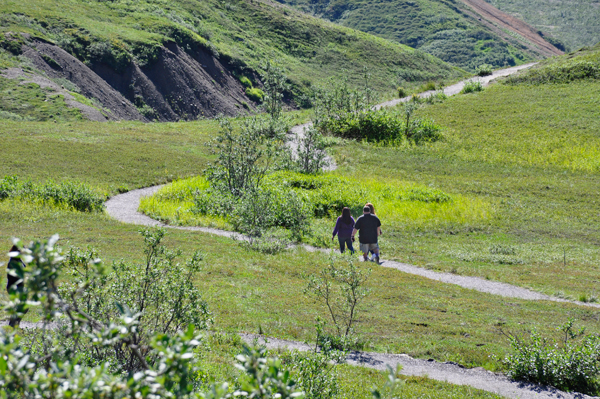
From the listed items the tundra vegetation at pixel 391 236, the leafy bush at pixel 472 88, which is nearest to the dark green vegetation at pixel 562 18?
the leafy bush at pixel 472 88

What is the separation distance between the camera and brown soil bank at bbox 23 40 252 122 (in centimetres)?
4584

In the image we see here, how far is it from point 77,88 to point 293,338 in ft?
140

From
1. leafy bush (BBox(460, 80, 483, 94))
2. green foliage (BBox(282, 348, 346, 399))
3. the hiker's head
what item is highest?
leafy bush (BBox(460, 80, 483, 94))

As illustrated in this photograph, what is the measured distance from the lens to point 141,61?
53844 mm

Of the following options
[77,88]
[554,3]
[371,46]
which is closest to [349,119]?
[77,88]

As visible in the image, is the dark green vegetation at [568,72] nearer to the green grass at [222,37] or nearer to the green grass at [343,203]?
the green grass at [222,37]

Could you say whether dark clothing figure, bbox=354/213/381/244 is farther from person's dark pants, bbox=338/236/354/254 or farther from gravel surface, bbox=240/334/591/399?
gravel surface, bbox=240/334/591/399

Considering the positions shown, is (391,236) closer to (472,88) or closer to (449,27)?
(472,88)

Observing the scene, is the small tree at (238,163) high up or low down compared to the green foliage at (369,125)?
down

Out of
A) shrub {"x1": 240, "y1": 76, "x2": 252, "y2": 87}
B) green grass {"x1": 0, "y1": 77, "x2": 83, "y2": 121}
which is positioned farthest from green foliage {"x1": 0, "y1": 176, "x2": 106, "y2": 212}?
shrub {"x1": 240, "y1": 76, "x2": 252, "y2": 87}

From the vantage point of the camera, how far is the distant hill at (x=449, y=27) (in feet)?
429

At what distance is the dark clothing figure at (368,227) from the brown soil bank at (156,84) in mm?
34237

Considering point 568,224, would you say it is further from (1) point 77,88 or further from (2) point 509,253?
(1) point 77,88

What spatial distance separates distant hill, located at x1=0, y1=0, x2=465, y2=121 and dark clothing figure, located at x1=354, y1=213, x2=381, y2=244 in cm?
3123
